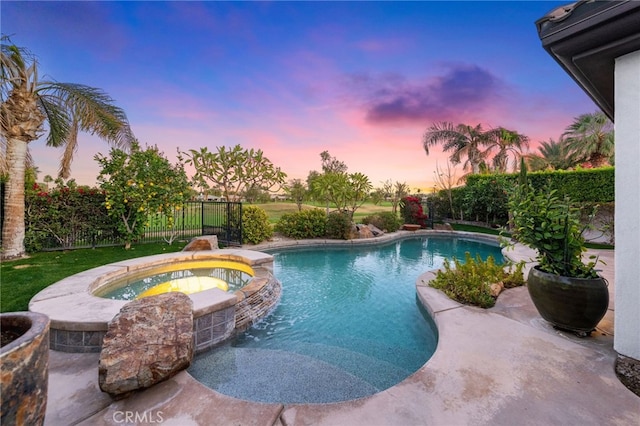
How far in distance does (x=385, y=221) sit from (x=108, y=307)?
1165 cm

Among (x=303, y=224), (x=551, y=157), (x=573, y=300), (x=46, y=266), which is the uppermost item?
(x=551, y=157)

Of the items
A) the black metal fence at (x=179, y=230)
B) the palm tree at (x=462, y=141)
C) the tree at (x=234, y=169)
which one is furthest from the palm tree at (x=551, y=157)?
the black metal fence at (x=179, y=230)

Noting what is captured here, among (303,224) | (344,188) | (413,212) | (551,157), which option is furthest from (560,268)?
(551,157)

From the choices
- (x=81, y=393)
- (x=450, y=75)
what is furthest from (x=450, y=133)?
(x=81, y=393)

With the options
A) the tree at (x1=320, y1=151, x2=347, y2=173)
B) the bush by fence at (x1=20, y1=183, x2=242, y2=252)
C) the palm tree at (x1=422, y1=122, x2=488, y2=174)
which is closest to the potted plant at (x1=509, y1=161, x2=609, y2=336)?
the bush by fence at (x1=20, y1=183, x2=242, y2=252)

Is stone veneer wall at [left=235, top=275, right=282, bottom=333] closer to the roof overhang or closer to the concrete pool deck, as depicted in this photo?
the concrete pool deck

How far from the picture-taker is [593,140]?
15117 millimetres

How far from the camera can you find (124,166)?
6984 mm

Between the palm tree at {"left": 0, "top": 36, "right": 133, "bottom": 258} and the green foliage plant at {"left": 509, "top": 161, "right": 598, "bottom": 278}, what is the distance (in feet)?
29.0

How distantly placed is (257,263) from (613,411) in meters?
4.93

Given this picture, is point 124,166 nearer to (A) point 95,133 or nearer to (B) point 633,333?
(A) point 95,133

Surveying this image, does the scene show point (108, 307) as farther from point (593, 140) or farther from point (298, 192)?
point (593, 140)

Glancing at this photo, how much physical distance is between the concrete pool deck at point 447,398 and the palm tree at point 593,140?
19237mm

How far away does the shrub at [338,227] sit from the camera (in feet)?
34.9
